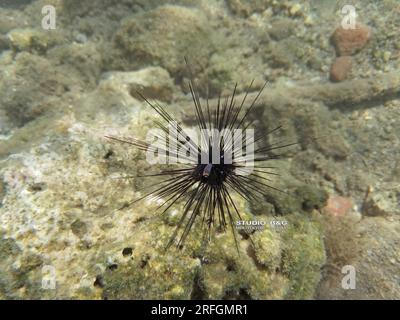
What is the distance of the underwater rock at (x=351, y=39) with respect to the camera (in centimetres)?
566

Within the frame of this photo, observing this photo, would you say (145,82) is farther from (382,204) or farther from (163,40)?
(382,204)

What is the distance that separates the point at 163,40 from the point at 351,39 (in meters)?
4.02

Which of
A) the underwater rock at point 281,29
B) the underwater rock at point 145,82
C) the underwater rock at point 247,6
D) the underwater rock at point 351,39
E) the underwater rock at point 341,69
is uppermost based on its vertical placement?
the underwater rock at point 247,6

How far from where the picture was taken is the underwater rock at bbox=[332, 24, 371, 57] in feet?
18.6

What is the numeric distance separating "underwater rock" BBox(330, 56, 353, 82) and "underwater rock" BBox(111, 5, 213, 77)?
2707 mm

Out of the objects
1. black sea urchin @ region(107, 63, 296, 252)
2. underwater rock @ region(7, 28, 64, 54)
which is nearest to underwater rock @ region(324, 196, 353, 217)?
black sea urchin @ region(107, 63, 296, 252)

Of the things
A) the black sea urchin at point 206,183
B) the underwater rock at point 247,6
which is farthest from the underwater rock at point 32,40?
the black sea urchin at point 206,183

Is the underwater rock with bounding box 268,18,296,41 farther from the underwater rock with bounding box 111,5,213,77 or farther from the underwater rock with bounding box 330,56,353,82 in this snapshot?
the underwater rock with bounding box 111,5,213,77

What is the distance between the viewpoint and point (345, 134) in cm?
504

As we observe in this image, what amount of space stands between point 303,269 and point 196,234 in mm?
1250

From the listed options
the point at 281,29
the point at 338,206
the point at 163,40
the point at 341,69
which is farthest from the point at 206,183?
the point at 281,29

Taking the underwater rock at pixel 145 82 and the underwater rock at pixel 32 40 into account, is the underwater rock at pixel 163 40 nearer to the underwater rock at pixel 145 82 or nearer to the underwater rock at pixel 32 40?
the underwater rock at pixel 145 82

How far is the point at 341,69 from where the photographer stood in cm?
559

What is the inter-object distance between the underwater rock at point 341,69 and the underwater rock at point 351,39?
20cm
